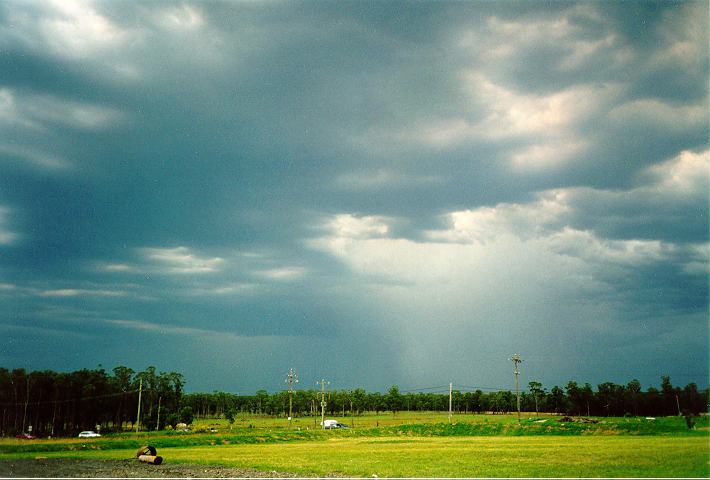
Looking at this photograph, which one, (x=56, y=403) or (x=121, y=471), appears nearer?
(x=121, y=471)

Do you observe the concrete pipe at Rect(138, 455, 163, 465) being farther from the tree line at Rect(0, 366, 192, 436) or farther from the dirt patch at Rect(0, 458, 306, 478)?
the tree line at Rect(0, 366, 192, 436)

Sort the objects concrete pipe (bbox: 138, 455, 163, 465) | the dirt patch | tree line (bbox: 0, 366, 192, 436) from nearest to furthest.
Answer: the dirt patch
concrete pipe (bbox: 138, 455, 163, 465)
tree line (bbox: 0, 366, 192, 436)

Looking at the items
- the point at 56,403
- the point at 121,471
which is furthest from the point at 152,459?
the point at 56,403

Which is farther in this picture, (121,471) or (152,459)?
(152,459)

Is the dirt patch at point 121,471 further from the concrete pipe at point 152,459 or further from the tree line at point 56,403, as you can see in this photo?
the tree line at point 56,403

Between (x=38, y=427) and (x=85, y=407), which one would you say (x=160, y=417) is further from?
(x=38, y=427)

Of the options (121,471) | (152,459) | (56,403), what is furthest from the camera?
(56,403)

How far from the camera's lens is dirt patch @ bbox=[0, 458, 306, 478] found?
36406 millimetres

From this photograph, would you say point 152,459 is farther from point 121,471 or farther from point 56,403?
point 56,403

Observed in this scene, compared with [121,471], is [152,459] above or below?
below

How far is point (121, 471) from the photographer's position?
4044 centimetres

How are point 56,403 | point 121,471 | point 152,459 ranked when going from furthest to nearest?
point 56,403, point 152,459, point 121,471

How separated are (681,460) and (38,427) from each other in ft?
456

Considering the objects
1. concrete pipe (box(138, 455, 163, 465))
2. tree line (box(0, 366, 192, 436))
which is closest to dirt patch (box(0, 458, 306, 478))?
concrete pipe (box(138, 455, 163, 465))
